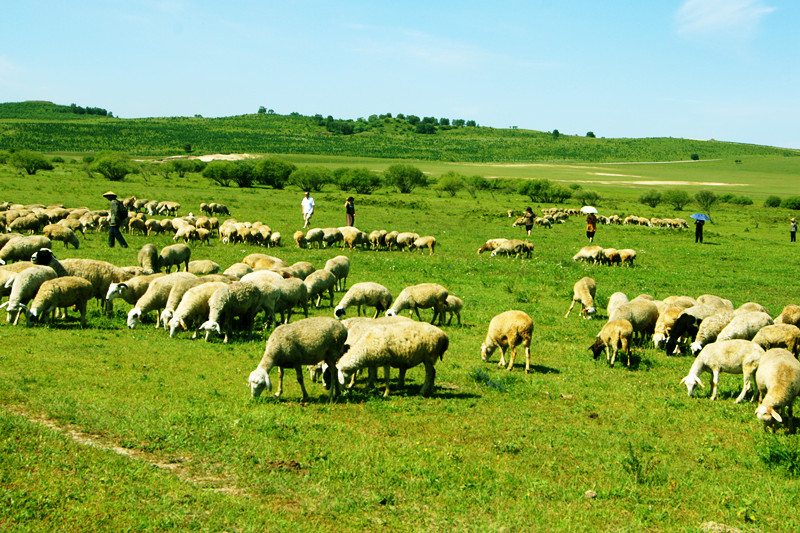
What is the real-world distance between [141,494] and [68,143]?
14403 cm

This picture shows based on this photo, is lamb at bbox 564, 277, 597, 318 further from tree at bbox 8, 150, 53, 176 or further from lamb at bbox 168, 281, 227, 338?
tree at bbox 8, 150, 53, 176

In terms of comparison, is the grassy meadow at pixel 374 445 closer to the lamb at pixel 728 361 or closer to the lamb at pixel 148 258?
the lamb at pixel 728 361

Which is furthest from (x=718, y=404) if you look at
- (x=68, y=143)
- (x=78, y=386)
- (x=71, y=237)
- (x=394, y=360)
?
(x=68, y=143)

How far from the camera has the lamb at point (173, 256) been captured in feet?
64.5

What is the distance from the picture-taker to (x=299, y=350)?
938cm

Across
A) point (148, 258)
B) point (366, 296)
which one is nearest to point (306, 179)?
point (148, 258)

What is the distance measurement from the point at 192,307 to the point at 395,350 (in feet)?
17.8

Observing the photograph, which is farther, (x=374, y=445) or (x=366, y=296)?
(x=366, y=296)

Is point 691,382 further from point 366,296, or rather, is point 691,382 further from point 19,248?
point 19,248

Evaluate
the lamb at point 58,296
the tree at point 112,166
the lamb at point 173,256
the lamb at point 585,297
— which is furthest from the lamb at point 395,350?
the tree at point 112,166

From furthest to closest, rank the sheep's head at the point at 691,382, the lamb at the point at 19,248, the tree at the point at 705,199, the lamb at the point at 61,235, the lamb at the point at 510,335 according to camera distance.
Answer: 1. the tree at the point at 705,199
2. the lamb at the point at 61,235
3. the lamb at the point at 19,248
4. the lamb at the point at 510,335
5. the sheep's head at the point at 691,382

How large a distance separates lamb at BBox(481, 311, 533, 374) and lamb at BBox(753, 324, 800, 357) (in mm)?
4310

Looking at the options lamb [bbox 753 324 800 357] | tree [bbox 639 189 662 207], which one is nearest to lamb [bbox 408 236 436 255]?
lamb [bbox 753 324 800 357]

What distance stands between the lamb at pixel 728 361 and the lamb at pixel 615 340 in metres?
1.63
